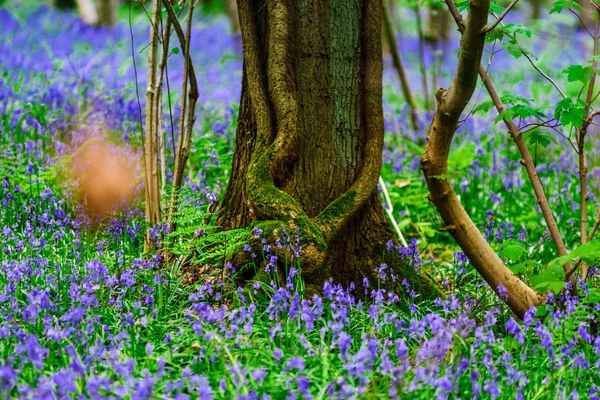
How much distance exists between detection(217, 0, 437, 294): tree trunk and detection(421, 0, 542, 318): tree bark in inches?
14.0

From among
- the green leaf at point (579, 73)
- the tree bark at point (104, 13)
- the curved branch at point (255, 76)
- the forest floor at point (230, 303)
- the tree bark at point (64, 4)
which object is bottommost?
the forest floor at point (230, 303)

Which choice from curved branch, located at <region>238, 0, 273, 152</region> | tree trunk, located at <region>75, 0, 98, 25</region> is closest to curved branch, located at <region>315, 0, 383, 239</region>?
curved branch, located at <region>238, 0, 273, 152</region>

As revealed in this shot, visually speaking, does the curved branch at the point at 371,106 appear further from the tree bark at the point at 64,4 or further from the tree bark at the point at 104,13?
the tree bark at the point at 64,4

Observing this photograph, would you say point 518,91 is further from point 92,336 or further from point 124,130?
point 92,336

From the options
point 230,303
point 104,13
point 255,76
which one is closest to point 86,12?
point 104,13

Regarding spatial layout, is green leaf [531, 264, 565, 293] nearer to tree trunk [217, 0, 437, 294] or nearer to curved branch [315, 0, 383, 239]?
tree trunk [217, 0, 437, 294]

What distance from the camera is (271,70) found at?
3383 millimetres

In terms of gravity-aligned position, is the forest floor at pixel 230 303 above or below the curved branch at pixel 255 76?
below

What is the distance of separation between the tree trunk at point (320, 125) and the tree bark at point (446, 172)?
355mm

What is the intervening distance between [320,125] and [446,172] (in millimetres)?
668

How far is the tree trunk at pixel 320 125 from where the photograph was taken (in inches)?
131

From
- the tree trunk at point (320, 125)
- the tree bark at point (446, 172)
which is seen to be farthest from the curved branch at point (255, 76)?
the tree bark at point (446, 172)

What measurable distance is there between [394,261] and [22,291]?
179cm

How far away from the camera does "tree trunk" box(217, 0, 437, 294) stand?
3.32 metres
